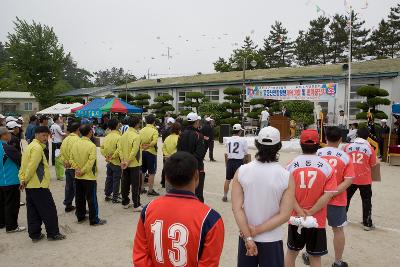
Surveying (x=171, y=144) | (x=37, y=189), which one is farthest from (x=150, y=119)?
(x=37, y=189)

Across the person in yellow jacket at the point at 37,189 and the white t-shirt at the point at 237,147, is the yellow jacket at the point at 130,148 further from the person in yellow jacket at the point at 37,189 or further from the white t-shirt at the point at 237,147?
the white t-shirt at the point at 237,147

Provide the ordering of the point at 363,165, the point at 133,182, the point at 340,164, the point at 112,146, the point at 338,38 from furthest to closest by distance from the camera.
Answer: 1. the point at 338,38
2. the point at 112,146
3. the point at 133,182
4. the point at 363,165
5. the point at 340,164

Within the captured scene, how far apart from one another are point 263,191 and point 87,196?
4037mm

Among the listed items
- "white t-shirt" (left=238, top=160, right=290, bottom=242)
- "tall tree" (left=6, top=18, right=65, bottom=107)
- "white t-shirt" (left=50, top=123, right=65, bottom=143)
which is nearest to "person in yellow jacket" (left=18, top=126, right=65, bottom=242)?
"white t-shirt" (left=238, top=160, right=290, bottom=242)

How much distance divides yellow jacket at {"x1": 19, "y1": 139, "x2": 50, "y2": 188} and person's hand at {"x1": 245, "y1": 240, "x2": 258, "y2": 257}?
365 cm

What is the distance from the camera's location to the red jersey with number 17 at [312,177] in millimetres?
3326

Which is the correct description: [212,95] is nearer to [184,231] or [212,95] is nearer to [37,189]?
[37,189]

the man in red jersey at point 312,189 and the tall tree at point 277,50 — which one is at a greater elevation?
the tall tree at point 277,50

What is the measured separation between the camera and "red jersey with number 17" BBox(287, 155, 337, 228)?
3326 millimetres

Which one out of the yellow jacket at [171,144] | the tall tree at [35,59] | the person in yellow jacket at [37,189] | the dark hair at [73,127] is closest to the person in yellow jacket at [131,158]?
the dark hair at [73,127]

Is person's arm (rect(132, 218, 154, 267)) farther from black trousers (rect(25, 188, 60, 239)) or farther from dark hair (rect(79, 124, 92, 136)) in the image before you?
dark hair (rect(79, 124, 92, 136))

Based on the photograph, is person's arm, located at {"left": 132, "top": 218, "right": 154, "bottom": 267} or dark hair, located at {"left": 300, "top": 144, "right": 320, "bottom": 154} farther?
dark hair, located at {"left": 300, "top": 144, "right": 320, "bottom": 154}

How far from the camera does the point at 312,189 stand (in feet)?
11.0

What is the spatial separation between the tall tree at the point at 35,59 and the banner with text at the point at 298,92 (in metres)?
27.4
